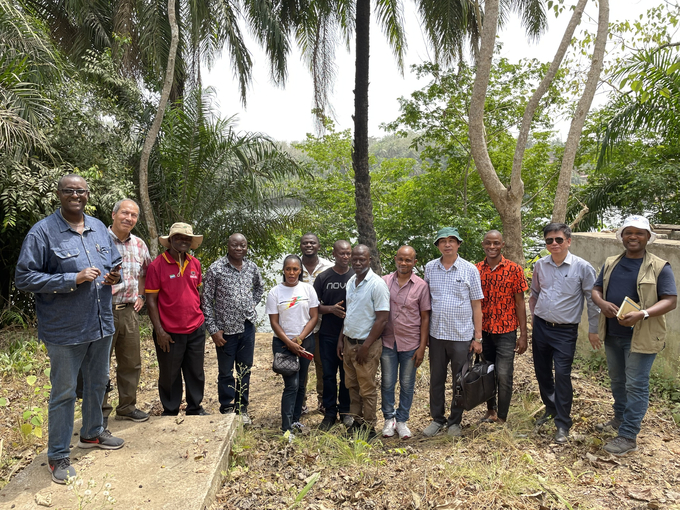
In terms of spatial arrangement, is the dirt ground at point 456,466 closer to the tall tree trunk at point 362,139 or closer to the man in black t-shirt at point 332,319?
the man in black t-shirt at point 332,319

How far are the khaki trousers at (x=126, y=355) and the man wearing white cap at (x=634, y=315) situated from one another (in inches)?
158

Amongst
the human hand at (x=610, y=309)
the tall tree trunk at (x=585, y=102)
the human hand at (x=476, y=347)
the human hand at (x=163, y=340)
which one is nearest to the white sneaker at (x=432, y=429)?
the human hand at (x=476, y=347)

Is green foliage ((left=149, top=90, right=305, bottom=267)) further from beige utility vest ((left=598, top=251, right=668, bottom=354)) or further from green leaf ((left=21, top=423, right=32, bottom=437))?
beige utility vest ((left=598, top=251, right=668, bottom=354))

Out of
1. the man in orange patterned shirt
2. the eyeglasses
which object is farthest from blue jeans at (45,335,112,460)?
the man in orange patterned shirt

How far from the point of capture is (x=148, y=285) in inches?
170

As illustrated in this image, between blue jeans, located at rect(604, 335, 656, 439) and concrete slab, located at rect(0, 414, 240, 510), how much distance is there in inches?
132

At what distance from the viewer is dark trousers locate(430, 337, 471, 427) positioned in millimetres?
4410

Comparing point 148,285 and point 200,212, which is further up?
point 200,212

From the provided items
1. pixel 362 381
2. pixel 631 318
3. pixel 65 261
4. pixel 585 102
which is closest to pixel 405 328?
pixel 362 381

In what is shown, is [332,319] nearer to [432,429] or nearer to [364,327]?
[364,327]

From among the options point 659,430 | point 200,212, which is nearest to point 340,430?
point 659,430

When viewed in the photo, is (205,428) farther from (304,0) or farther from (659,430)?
(304,0)

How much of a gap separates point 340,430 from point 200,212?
6664 mm

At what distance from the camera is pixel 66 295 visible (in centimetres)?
326
